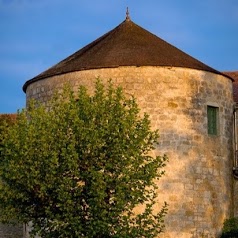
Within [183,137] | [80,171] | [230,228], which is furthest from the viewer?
[230,228]

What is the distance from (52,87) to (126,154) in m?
7.81

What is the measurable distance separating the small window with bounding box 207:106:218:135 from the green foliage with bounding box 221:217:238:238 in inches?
137

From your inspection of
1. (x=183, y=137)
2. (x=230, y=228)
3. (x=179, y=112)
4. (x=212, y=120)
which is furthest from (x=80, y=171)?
(x=230, y=228)

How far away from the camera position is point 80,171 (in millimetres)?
22719

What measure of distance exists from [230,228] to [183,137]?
409 centimetres

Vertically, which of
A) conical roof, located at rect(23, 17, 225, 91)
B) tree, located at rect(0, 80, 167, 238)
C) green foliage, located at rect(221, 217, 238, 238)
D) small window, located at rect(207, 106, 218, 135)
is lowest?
green foliage, located at rect(221, 217, 238, 238)

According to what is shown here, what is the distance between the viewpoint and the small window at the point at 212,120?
29.8 m

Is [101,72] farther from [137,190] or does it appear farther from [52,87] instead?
[137,190]

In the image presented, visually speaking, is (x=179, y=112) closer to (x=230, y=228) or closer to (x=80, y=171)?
(x=230, y=228)

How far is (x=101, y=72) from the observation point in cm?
2858

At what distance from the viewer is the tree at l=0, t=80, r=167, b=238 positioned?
22.2 metres

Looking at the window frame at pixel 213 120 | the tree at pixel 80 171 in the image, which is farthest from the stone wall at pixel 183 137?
the tree at pixel 80 171

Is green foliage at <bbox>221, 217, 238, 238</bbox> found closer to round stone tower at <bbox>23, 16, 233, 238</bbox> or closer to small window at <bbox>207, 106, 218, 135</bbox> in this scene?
round stone tower at <bbox>23, 16, 233, 238</bbox>

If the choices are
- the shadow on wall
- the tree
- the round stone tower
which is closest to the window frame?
the round stone tower
